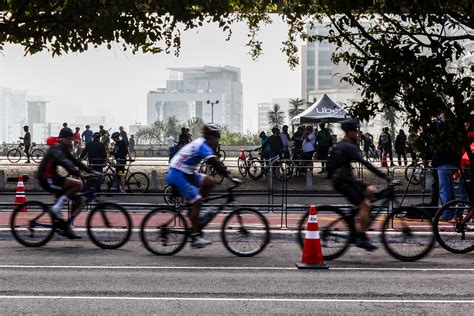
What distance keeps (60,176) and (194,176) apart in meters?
2.21

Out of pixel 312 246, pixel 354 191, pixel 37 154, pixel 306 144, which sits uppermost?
pixel 306 144

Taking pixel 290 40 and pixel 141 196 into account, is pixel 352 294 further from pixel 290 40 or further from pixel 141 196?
pixel 290 40

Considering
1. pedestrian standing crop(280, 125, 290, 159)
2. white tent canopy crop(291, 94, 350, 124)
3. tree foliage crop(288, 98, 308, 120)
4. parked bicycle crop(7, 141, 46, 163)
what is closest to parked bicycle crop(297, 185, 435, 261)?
pedestrian standing crop(280, 125, 290, 159)

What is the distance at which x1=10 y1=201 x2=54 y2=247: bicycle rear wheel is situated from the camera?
520 inches

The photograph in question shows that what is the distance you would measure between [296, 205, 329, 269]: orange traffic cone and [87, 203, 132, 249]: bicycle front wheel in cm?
296

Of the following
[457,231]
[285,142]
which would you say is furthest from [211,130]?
[285,142]

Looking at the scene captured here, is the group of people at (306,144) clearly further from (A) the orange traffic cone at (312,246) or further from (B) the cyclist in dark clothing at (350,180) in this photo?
(A) the orange traffic cone at (312,246)

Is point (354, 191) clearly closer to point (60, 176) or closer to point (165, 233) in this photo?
point (165, 233)

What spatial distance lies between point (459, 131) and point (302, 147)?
15.4 meters

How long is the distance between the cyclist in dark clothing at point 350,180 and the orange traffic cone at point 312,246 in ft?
2.70

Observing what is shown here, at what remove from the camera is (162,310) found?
815 centimetres

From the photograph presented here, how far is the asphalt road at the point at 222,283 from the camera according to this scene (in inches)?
328

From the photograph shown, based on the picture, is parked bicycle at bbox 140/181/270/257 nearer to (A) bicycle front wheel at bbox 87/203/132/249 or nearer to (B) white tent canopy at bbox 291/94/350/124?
(A) bicycle front wheel at bbox 87/203/132/249

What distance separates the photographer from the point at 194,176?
12555 millimetres
